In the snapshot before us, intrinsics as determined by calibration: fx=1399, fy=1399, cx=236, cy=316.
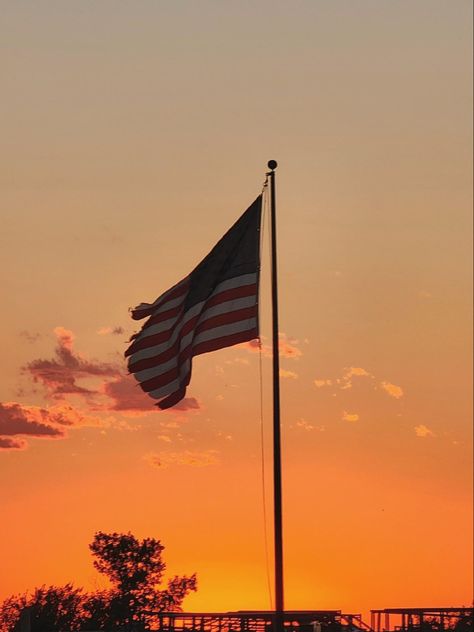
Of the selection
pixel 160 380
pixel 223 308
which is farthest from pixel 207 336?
pixel 160 380

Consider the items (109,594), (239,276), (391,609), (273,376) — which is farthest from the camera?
(109,594)

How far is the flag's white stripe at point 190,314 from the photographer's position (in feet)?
125

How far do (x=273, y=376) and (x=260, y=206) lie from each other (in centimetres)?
Result: 552

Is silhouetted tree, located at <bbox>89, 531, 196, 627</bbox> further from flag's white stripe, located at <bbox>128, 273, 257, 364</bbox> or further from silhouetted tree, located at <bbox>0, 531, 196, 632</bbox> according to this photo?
flag's white stripe, located at <bbox>128, 273, 257, 364</bbox>

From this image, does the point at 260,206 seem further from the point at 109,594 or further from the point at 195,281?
the point at 109,594

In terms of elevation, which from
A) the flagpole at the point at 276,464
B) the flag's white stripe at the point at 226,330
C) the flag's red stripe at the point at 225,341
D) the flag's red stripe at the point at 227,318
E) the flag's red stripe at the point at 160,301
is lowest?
the flagpole at the point at 276,464

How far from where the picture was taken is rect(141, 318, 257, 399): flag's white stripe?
37.4m

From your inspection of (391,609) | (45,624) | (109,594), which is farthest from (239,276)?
(109,594)

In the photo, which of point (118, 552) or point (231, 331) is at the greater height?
point (118, 552)

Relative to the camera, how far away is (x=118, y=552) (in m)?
148

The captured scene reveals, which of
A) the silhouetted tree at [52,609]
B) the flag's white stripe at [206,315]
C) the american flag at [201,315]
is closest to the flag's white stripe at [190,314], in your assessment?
the american flag at [201,315]

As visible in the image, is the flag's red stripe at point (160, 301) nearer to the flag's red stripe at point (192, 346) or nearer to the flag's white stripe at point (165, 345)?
the flag's white stripe at point (165, 345)

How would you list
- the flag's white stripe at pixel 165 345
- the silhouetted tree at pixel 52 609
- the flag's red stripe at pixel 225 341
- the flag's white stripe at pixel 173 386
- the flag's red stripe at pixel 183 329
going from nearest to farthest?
the flag's red stripe at pixel 225 341 → the flag's white stripe at pixel 173 386 → the flag's red stripe at pixel 183 329 → the flag's white stripe at pixel 165 345 → the silhouetted tree at pixel 52 609

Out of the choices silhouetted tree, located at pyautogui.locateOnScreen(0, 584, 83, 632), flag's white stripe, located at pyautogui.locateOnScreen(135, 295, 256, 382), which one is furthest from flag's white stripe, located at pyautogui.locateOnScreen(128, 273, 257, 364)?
silhouetted tree, located at pyautogui.locateOnScreen(0, 584, 83, 632)
